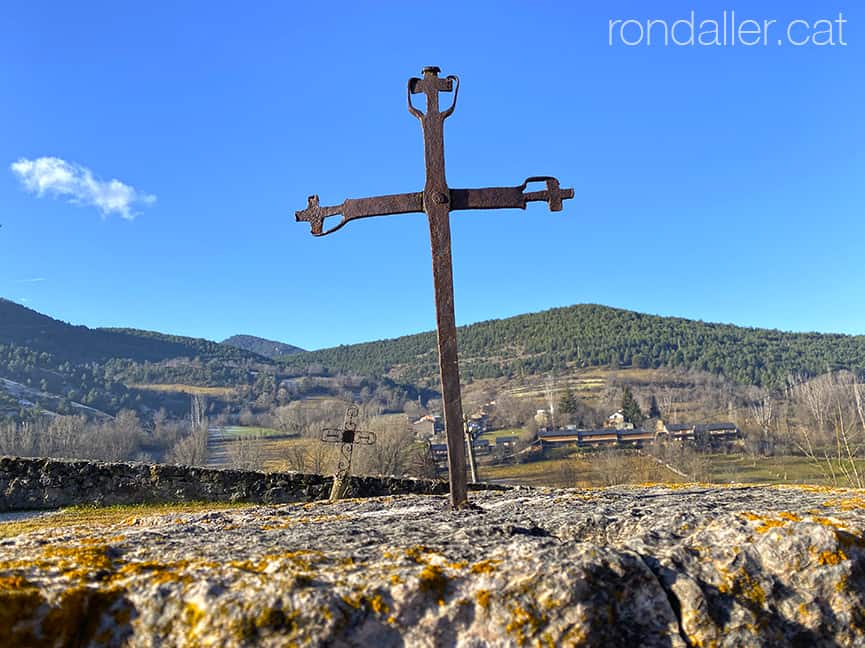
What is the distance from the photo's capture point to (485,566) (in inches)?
87.6

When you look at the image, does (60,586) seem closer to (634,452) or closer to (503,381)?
(634,452)

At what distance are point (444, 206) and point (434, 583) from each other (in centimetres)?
246

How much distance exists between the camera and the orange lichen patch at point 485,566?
2.20m

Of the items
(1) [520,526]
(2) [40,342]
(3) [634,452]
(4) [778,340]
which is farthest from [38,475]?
(4) [778,340]

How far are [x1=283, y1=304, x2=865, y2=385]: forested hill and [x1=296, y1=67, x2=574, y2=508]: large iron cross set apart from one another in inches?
5435

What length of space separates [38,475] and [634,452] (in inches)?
2972

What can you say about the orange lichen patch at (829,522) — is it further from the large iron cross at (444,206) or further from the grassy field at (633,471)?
the grassy field at (633,471)

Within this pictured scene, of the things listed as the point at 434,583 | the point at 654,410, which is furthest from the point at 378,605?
the point at 654,410

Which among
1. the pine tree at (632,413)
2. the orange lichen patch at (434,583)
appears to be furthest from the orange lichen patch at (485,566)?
the pine tree at (632,413)


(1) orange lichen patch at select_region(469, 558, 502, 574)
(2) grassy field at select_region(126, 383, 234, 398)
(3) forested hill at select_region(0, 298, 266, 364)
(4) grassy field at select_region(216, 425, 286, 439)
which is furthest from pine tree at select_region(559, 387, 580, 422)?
(1) orange lichen patch at select_region(469, 558, 502, 574)

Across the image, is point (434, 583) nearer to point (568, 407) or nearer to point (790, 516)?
point (790, 516)

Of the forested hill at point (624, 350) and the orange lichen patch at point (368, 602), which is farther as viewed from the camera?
the forested hill at point (624, 350)

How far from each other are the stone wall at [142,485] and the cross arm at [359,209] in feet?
31.6

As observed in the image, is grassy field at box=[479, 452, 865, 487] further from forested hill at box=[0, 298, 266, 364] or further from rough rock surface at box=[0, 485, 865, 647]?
forested hill at box=[0, 298, 266, 364]
